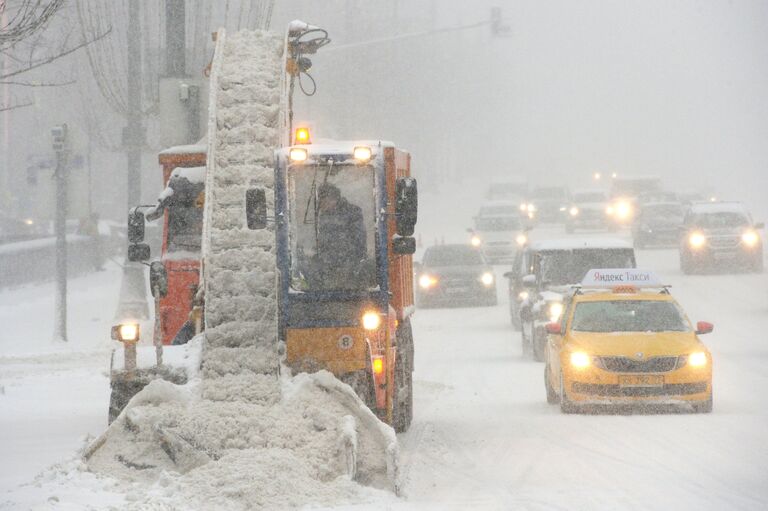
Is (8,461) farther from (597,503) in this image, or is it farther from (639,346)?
(639,346)

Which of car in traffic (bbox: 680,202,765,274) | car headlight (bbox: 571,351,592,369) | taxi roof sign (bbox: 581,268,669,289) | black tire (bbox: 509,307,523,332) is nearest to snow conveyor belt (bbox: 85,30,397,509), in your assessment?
car headlight (bbox: 571,351,592,369)

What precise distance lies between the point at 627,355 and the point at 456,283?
62.7 feet

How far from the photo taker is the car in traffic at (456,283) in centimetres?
3591

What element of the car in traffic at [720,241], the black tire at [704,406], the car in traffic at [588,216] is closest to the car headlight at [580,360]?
the black tire at [704,406]

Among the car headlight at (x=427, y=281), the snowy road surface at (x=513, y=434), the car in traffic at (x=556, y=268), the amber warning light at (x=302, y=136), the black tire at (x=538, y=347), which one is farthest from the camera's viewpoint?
the car headlight at (x=427, y=281)

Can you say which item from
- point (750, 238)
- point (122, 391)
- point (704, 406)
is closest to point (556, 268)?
point (704, 406)

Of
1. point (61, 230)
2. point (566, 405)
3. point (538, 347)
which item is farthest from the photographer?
point (61, 230)

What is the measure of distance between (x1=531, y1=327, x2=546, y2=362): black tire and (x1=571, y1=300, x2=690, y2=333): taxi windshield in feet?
17.2

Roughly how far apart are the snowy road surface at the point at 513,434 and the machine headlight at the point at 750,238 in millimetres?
12431

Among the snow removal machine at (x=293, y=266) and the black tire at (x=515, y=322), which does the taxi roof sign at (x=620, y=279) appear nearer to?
the snow removal machine at (x=293, y=266)

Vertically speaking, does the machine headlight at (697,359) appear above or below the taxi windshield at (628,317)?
below

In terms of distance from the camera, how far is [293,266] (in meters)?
14.0

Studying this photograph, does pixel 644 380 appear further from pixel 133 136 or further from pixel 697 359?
pixel 133 136

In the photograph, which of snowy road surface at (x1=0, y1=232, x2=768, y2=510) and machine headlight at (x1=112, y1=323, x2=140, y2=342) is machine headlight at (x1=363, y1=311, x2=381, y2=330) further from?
machine headlight at (x1=112, y1=323, x2=140, y2=342)
